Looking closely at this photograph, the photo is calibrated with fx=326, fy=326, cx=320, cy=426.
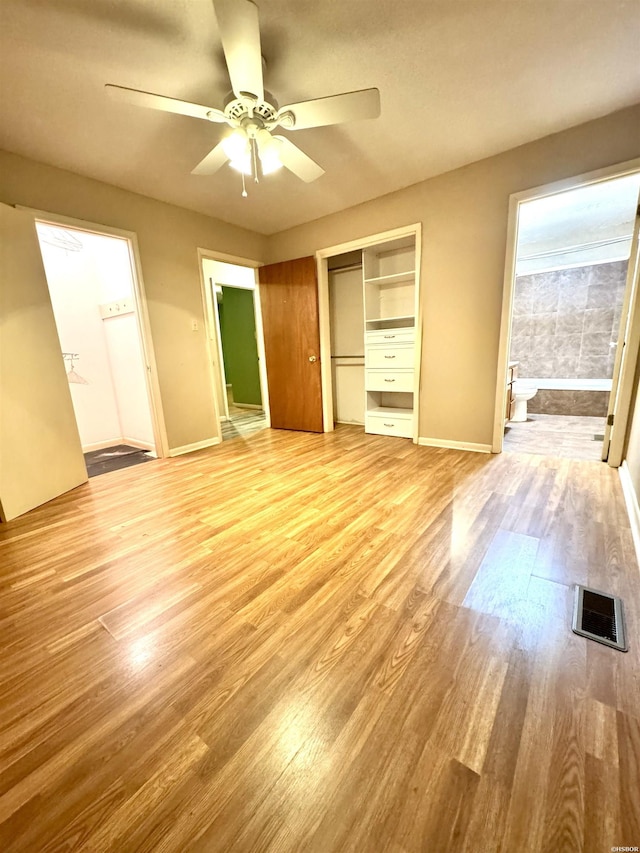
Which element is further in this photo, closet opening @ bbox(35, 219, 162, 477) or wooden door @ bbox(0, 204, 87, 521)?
closet opening @ bbox(35, 219, 162, 477)

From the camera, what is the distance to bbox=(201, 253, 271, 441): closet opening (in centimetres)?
488

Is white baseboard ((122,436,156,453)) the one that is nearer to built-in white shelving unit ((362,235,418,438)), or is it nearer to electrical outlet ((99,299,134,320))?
electrical outlet ((99,299,134,320))

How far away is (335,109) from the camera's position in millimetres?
1653

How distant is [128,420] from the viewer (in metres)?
4.10

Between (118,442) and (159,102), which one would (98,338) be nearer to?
(118,442)

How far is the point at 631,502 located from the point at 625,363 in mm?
1132

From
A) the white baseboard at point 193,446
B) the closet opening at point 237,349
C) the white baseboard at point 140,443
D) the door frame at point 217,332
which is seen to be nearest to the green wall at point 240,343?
the closet opening at point 237,349

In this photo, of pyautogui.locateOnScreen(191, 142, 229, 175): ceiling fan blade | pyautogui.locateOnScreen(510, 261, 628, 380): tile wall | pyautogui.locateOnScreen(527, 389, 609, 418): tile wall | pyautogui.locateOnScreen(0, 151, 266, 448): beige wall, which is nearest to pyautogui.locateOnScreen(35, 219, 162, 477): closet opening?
pyautogui.locateOnScreen(0, 151, 266, 448): beige wall

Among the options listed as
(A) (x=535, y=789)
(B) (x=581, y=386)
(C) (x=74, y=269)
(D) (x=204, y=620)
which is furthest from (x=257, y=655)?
(B) (x=581, y=386)

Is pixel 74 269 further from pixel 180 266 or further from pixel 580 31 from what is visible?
pixel 580 31

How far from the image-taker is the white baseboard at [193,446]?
3.54 metres

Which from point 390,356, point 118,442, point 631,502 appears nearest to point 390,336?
point 390,356

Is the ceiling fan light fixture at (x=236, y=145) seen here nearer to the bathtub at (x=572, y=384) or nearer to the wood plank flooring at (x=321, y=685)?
the wood plank flooring at (x=321, y=685)

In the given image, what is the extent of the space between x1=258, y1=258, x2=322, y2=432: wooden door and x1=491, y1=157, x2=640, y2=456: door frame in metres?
1.99
